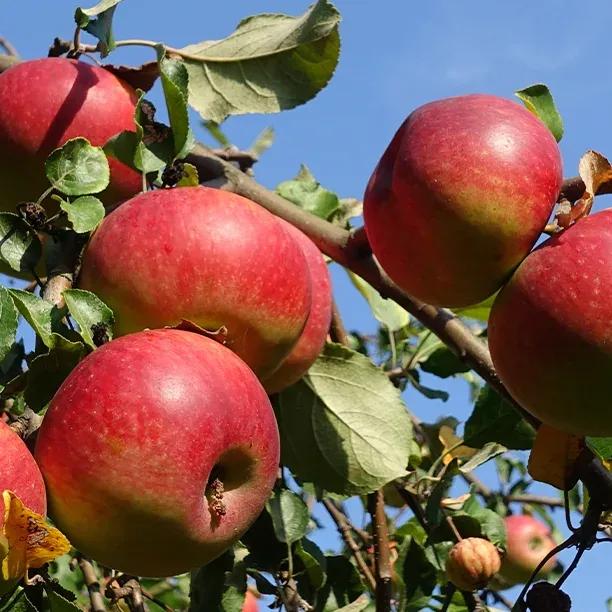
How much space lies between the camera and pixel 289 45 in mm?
1658

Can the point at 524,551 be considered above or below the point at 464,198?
below

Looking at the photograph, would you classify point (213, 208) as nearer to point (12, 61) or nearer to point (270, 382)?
point (270, 382)

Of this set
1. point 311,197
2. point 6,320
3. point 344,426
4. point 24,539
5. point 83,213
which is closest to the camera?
point 24,539

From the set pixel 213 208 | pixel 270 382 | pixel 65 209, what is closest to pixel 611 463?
pixel 270 382

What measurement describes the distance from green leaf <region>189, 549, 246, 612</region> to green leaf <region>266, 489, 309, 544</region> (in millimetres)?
80

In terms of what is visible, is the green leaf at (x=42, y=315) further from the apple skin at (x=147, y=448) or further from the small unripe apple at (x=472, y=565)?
the small unripe apple at (x=472, y=565)

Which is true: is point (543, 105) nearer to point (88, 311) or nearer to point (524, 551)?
point (88, 311)

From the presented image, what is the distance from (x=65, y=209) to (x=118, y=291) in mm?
157

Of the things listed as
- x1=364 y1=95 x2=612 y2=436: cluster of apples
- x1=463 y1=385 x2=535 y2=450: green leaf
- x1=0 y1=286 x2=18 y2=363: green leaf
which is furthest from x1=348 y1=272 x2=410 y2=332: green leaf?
x1=0 y1=286 x2=18 y2=363: green leaf

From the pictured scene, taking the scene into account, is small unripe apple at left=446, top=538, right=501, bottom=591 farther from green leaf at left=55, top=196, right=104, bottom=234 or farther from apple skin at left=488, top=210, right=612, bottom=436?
green leaf at left=55, top=196, right=104, bottom=234

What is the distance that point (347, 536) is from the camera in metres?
1.99

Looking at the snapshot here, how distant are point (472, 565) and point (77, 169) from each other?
0.86 m

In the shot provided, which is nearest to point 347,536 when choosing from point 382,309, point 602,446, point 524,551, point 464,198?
point 382,309

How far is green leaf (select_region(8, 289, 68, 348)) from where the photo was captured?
3.69 ft
